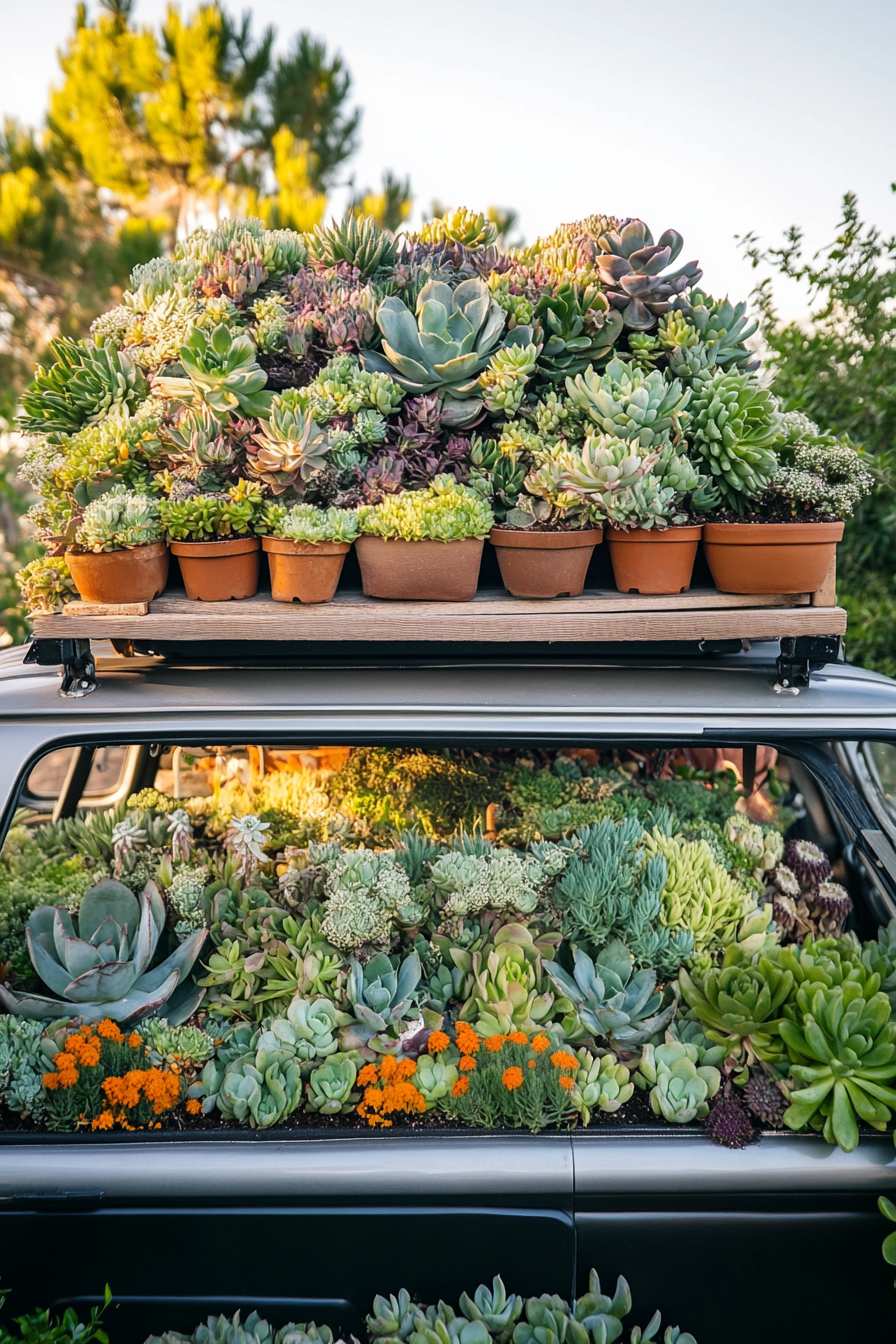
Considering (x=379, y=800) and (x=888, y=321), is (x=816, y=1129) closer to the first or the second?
(x=379, y=800)

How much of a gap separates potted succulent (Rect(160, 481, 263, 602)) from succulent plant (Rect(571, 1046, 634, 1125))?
122 cm

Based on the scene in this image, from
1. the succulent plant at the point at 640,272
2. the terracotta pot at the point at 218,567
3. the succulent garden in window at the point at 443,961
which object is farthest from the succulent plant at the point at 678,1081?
the succulent plant at the point at 640,272

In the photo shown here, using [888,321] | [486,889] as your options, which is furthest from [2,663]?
[888,321]

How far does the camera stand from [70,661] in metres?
1.84

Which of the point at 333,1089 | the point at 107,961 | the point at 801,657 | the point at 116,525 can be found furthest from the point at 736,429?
the point at 107,961

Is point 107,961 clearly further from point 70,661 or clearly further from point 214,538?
point 214,538

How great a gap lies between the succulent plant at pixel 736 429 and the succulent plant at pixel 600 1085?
124cm

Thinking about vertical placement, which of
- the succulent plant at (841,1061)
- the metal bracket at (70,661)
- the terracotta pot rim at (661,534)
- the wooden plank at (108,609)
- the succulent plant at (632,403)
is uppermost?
the succulent plant at (632,403)

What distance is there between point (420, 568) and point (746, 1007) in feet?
3.67

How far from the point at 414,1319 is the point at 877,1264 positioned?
0.87m

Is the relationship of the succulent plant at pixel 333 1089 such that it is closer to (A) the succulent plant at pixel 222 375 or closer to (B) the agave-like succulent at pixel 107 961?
(B) the agave-like succulent at pixel 107 961

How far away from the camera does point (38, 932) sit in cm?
195

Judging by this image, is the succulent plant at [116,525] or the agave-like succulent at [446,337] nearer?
the succulent plant at [116,525]

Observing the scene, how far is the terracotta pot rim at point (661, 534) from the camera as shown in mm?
1800
